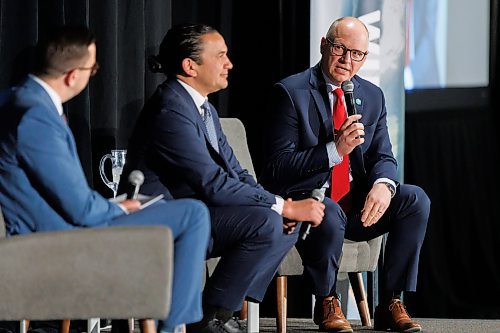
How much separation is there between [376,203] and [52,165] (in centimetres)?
155

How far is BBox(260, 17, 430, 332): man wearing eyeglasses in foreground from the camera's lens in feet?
12.1

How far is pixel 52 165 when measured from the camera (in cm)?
247

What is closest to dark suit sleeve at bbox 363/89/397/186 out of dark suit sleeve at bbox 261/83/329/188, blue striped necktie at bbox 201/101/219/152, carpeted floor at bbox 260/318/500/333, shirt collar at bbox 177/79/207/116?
dark suit sleeve at bbox 261/83/329/188

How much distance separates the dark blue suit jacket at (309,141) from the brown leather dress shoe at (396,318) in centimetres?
44

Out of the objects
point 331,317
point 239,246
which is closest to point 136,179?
point 239,246

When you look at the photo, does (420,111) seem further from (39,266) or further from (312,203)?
(39,266)

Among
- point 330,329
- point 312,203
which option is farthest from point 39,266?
point 330,329

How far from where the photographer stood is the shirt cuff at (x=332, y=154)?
3748mm

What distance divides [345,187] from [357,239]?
0.19 metres

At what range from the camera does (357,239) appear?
3.89 m

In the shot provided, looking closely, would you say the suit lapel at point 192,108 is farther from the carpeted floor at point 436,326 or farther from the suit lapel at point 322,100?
the carpeted floor at point 436,326

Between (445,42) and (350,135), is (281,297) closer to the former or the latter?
(350,135)

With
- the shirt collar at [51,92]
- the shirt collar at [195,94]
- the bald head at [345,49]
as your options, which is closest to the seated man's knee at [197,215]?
the shirt collar at [51,92]

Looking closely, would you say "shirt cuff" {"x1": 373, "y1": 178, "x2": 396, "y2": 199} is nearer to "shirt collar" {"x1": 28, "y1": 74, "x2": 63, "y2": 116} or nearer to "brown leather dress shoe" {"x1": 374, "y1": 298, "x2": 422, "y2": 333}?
"brown leather dress shoe" {"x1": 374, "y1": 298, "x2": 422, "y2": 333}
